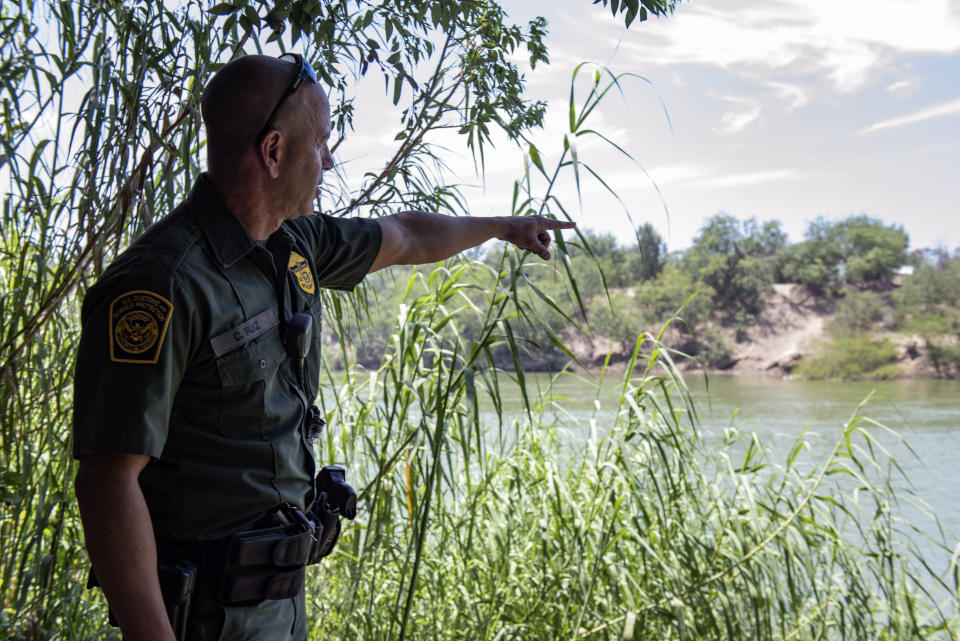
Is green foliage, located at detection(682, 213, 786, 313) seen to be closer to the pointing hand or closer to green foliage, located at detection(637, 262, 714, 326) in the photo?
green foliage, located at detection(637, 262, 714, 326)

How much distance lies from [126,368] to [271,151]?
0.38 meters

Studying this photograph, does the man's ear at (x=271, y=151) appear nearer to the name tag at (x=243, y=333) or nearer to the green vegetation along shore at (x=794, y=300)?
the name tag at (x=243, y=333)

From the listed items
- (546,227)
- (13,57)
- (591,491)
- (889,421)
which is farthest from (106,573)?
(889,421)

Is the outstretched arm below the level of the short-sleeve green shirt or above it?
above

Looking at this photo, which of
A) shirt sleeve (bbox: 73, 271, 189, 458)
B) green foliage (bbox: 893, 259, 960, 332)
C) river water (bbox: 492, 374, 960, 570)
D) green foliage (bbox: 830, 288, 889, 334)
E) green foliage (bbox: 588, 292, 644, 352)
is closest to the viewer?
shirt sleeve (bbox: 73, 271, 189, 458)

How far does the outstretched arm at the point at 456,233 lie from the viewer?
64.2 inches

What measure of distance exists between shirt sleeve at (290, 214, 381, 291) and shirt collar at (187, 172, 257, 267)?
0.35 metres

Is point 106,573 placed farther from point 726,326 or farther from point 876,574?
point 726,326

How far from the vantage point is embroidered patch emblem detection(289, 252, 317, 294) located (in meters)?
1.29

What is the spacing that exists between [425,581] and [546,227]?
142cm

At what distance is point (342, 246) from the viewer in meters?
1.52

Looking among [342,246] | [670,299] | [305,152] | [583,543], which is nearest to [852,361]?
[670,299]

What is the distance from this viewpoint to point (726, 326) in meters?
38.1

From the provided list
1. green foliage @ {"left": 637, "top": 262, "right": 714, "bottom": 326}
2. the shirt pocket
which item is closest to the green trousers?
the shirt pocket
